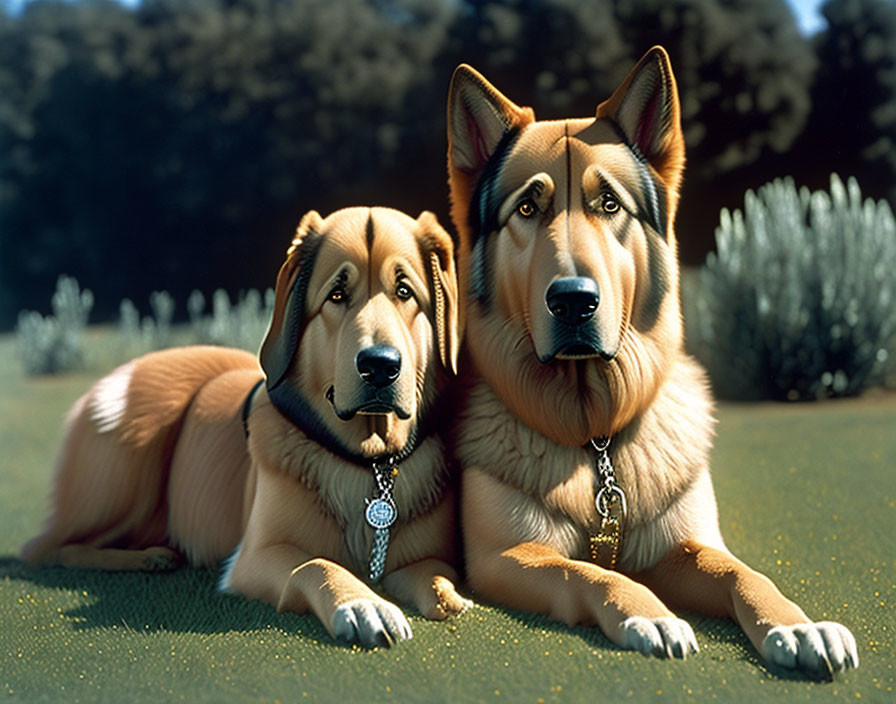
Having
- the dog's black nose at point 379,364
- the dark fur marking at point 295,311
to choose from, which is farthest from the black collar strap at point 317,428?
the dog's black nose at point 379,364

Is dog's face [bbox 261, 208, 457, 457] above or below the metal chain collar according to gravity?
above

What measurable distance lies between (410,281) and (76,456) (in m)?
2.14

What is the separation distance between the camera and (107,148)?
691cm

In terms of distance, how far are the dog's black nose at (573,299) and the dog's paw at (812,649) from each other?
3.94 ft

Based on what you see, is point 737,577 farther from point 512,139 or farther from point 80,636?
point 80,636

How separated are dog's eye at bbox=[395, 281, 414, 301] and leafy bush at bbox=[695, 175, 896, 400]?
402 centimetres

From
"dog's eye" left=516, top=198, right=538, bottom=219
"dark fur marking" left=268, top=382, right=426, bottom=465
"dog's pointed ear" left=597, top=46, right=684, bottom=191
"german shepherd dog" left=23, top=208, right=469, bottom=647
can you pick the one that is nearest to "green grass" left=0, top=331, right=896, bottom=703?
"german shepherd dog" left=23, top=208, right=469, bottom=647

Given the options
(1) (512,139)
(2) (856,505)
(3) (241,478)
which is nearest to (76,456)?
(3) (241,478)

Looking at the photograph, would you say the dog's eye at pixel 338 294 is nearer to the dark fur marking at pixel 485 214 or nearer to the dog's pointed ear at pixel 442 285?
the dog's pointed ear at pixel 442 285

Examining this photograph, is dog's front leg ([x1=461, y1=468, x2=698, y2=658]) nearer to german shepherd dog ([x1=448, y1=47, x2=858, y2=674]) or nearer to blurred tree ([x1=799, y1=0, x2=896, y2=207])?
german shepherd dog ([x1=448, y1=47, x2=858, y2=674])

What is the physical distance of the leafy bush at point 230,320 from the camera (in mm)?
6651

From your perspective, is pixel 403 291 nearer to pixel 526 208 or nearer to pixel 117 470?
pixel 526 208

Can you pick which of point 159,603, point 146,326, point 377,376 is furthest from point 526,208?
point 146,326

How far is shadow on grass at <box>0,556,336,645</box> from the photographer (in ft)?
10.7
